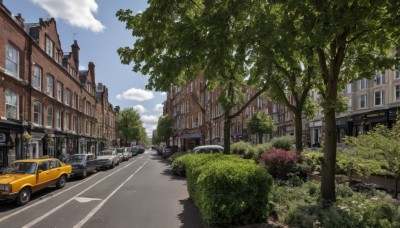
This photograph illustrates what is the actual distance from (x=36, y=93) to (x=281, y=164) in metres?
19.5

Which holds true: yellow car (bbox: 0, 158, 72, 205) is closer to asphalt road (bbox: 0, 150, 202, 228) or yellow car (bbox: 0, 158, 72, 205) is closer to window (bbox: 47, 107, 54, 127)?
asphalt road (bbox: 0, 150, 202, 228)

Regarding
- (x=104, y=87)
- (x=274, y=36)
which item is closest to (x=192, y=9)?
(x=274, y=36)

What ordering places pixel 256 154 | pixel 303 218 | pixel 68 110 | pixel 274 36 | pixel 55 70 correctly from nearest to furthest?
pixel 303 218, pixel 274 36, pixel 256 154, pixel 55 70, pixel 68 110

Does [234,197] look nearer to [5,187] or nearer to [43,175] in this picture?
Answer: [5,187]

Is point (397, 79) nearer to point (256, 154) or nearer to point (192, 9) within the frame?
point (256, 154)

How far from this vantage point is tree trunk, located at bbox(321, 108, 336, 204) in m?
7.75

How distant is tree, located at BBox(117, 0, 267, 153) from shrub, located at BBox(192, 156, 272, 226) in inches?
95.8

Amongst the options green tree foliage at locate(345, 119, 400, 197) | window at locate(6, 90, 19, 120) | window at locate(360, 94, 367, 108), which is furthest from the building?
window at locate(360, 94, 367, 108)

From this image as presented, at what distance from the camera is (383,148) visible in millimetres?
9195

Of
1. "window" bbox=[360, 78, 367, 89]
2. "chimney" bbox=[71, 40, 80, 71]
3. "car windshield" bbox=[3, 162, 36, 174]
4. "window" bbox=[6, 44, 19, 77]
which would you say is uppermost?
"chimney" bbox=[71, 40, 80, 71]

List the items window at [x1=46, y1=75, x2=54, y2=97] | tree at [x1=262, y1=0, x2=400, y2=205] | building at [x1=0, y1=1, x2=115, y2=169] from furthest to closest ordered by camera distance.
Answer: window at [x1=46, y1=75, x2=54, y2=97], building at [x1=0, y1=1, x2=115, y2=169], tree at [x1=262, y1=0, x2=400, y2=205]

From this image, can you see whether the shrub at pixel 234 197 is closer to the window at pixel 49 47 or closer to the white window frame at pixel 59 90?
the window at pixel 49 47

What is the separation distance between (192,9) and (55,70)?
84.1ft

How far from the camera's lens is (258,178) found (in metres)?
7.55
